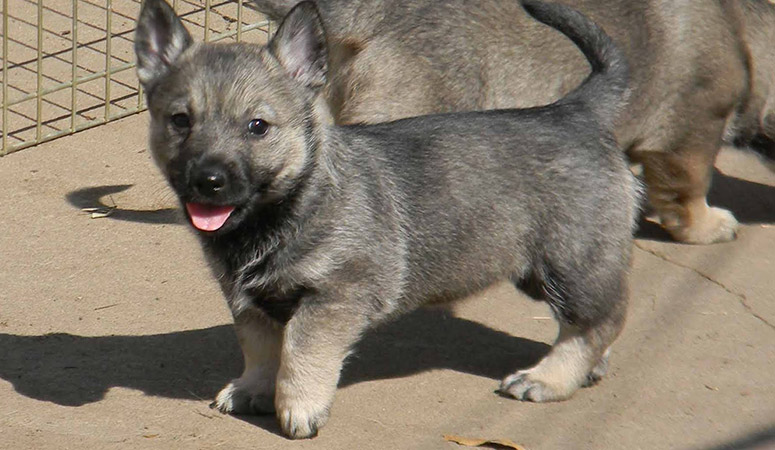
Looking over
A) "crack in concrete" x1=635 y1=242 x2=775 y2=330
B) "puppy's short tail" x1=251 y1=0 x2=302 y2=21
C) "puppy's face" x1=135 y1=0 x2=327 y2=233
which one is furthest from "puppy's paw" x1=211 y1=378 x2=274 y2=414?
"crack in concrete" x1=635 y1=242 x2=775 y2=330

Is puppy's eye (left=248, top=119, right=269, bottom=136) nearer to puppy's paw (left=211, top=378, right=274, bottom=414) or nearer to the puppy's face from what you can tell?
the puppy's face

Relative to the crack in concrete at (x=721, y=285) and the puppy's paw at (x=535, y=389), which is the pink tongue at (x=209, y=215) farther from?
the crack in concrete at (x=721, y=285)

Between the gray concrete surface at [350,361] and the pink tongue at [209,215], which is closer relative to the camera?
the pink tongue at [209,215]

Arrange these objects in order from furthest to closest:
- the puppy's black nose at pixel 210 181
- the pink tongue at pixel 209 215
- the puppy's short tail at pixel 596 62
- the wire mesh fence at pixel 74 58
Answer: the wire mesh fence at pixel 74 58 → the puppy's short tail at pixel 596 62 → the pink tongue at pixel 209 215 → the puppy's black nose at pixel 210 181

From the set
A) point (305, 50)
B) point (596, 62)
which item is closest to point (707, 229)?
point (596, 62)

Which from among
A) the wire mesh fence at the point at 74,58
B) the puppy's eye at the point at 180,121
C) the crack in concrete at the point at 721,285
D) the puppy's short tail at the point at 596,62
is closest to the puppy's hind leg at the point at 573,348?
the puppy's short tail at the point at 596,62

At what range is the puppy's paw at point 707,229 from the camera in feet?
23.1

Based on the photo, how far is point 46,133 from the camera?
7.57 meters

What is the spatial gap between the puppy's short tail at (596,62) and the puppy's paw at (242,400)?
1.82 meters

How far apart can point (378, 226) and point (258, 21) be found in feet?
14.6

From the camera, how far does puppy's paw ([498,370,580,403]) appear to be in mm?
5113

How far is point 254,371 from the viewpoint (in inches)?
197

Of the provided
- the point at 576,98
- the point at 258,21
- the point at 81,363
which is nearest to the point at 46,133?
the point at 258,21

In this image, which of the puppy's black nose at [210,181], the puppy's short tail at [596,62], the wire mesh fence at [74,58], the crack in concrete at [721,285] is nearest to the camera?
the puppy's black nose at [210,181]
